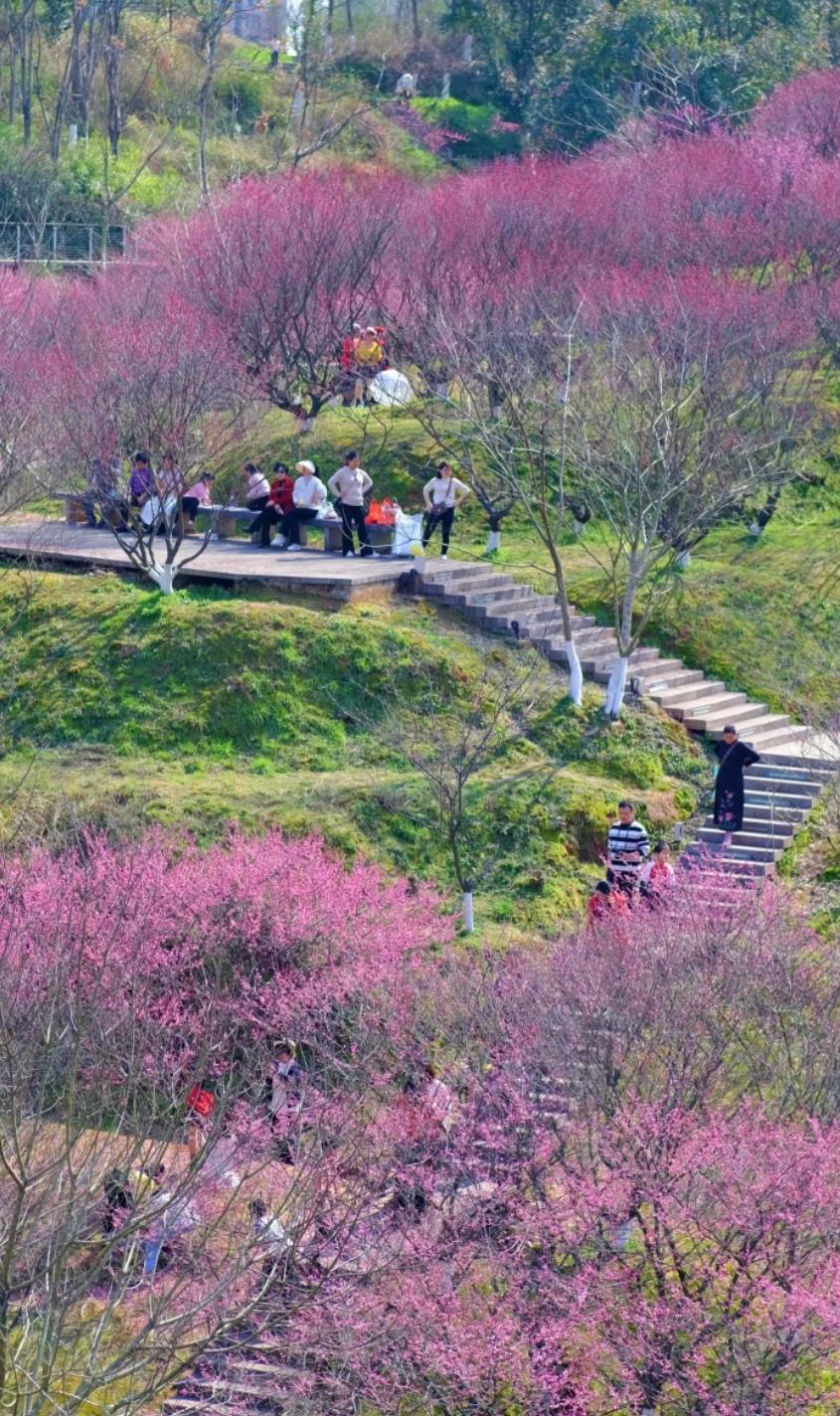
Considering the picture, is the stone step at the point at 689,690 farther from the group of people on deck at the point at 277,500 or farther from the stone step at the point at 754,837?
the group of people on deck at the point at 277,500

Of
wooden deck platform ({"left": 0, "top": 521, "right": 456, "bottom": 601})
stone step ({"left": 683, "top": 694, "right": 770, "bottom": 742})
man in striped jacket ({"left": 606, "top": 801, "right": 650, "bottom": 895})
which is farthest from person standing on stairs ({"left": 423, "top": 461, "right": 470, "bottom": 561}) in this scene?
man in striped jacket ({"left": 606, "top": 801, "right": 650, "bottom": 895})

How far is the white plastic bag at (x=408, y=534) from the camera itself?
29.9 metres

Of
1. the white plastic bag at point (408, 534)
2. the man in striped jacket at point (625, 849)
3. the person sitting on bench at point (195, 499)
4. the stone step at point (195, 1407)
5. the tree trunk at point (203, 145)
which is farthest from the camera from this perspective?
the tree trunk at point (203, 145)

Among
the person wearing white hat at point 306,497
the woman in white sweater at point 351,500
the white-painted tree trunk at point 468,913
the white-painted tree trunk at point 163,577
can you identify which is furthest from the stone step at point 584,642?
the white-painted tree trunk at point 468,913

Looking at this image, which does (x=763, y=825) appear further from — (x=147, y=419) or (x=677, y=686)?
(x=147, y=419)

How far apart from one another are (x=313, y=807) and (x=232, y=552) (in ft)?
21.4

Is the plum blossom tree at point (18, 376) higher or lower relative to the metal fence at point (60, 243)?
higher

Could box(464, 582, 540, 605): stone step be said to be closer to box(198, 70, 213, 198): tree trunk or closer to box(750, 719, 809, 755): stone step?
box(750, 719, 809, 755): stone step

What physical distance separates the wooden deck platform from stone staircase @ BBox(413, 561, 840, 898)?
2.20 feet

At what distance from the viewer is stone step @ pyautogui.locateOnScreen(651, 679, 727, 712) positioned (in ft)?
91.5

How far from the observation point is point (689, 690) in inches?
1121

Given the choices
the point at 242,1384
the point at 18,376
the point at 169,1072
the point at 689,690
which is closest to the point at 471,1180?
the point at 242,1384

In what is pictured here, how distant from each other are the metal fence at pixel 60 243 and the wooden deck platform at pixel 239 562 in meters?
15.5

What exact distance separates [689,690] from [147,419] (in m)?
7.81
